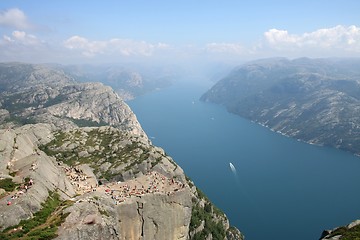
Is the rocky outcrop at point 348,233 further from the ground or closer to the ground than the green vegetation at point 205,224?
further from the ground

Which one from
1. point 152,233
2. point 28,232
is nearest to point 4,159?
point 28,232

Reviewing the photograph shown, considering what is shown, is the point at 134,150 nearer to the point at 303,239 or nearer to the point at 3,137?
the point at 3,137

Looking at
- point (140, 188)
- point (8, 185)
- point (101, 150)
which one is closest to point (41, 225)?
point (8, 185)

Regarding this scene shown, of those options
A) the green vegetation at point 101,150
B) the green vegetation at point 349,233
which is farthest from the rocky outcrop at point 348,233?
the green vegetation at point 101,150

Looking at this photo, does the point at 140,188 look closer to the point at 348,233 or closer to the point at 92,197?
the point at 92,197

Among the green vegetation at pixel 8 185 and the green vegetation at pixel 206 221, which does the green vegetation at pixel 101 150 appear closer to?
the green vegetation at pixel 206 221

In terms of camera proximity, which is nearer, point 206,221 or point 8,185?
point 8,185
